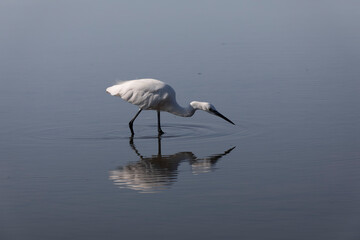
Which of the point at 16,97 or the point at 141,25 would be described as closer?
the point at 16,97

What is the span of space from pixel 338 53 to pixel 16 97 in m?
7.78

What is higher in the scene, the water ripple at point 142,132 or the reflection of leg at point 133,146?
the water ripple at point 142,132

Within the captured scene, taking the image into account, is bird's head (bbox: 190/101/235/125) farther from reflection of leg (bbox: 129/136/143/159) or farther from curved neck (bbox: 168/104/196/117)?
reflection of leg (bbox: 129/136/143/159)

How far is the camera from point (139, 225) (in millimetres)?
7422

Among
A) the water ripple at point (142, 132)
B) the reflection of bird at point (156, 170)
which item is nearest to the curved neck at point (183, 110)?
the water ripple at point (142, 132)

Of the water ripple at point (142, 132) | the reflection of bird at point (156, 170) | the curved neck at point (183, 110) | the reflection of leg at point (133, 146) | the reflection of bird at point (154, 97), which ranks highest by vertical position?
the reflection of bird at point (154, 97)

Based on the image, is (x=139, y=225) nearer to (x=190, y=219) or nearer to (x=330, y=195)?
(x=190, y=219)

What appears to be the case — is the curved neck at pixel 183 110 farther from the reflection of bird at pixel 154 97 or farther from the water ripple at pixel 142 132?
the water ripple at pixel 142 132

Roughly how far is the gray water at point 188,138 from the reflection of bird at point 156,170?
1.0 inches

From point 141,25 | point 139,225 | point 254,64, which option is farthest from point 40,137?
point 141,25

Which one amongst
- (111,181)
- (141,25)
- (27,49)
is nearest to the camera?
(111,181)

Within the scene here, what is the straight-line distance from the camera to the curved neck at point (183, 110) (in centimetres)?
1216

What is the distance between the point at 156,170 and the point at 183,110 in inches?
105

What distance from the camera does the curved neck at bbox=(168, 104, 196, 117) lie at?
39.9ft
